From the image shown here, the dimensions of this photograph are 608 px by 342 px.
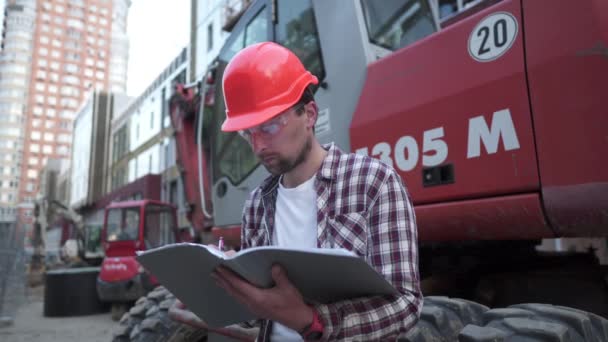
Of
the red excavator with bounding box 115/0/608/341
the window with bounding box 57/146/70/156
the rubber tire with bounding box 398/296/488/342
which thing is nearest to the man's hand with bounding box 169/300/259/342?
the red excavator with bounding box 115/0/608/341

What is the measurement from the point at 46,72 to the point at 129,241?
79.1m

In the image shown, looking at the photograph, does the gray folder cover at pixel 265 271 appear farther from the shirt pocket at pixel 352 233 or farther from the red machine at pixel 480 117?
the red machine at pixel 480 117

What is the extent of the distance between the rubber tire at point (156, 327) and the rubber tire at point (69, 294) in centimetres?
854

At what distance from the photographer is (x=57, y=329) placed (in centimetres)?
941

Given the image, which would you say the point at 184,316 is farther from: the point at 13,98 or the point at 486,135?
the point at 13,98

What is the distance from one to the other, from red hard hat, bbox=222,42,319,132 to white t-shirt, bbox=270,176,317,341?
0.87ft

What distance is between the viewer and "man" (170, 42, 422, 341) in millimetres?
1208

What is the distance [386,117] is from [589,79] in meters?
0.86

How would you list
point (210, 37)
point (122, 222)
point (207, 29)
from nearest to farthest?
point (122, 222)
point (210, 37)
point (207, 29)

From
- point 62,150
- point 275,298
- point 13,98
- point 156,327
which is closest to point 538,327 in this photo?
point 275,298

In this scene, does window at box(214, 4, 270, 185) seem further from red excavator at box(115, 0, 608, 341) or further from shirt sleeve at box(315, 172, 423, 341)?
shirt sleeve at box(315, 172, 423, 341)

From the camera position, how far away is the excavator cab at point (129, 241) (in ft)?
33.8

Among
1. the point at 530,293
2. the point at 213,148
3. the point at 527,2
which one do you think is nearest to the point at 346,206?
the point at 527,2

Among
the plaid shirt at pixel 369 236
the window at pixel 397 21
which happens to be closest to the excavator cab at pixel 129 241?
the window at pixel 397 21
